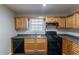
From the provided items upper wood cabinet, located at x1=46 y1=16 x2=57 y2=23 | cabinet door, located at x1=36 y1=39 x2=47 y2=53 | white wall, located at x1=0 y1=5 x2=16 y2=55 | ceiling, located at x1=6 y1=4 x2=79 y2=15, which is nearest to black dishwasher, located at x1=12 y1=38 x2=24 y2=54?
cabinet door, located at x1=36 y1=39 x2=47 y2=53

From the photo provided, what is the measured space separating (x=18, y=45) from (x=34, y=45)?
2.70ft

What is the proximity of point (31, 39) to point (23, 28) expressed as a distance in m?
1.01

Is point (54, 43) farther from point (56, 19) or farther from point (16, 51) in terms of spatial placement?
point (16, 51)

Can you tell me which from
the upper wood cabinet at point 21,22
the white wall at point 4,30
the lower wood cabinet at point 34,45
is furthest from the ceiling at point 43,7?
the lower wood cabinet at point 34,45

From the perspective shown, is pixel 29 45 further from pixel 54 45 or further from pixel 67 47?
pixel 67 47

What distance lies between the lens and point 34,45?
605 cm

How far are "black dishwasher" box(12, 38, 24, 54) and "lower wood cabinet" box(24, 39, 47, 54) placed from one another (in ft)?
0.67

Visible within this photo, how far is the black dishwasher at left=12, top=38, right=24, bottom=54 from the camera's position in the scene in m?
5.91

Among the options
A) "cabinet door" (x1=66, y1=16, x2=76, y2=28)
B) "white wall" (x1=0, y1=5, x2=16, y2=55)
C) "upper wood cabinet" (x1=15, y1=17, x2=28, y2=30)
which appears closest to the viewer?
"white wall" (x1=0, y1=5, x2=16, y2=55)

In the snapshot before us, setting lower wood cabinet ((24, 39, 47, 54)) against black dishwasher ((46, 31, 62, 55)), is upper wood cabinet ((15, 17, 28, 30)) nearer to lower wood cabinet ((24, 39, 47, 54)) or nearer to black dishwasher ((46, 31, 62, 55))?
lower wood cabinet ((24, 39, 47, 54))

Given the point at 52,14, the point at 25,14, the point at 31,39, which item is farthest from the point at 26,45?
the point at 52,14
